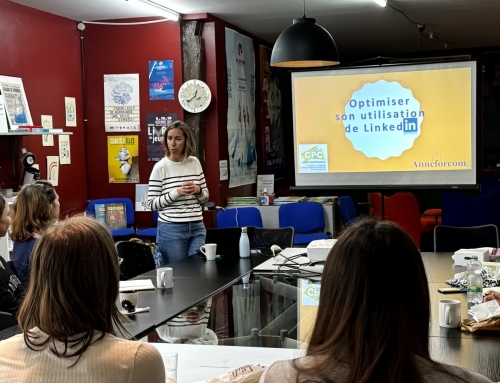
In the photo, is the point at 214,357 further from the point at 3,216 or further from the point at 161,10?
the point at 161,10

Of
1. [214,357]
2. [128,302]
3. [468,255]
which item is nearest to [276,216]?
[468,255]

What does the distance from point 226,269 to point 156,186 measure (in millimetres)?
1463

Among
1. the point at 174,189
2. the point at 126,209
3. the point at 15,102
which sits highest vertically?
the point at 15,102

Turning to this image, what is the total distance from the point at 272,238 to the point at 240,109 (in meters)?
3.07

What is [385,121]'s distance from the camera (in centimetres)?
636

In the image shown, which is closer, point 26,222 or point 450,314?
point 450,314

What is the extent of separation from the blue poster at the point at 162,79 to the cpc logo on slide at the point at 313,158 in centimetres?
143

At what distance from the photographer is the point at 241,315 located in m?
2.93

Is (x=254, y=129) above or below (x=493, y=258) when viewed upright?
above

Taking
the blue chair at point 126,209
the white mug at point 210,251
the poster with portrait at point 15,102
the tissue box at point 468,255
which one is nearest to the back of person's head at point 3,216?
the white mug at point 210,251

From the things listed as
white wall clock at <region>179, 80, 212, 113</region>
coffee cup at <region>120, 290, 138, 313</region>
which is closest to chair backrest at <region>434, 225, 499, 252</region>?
coffee cup at <region>120, 290, 138, 313</region>

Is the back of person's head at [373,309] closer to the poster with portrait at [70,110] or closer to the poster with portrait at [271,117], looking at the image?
the poster with portrait at [70,110]

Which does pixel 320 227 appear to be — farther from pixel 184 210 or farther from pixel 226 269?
pixel 226 269

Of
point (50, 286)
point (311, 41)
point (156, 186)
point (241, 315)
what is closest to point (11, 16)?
point (156, 186)
